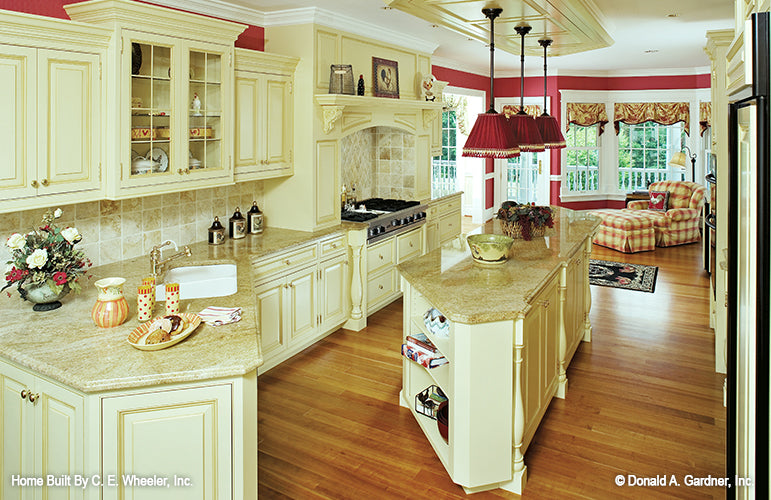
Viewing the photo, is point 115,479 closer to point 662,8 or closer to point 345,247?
point 345,247

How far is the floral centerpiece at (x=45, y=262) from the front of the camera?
2674mm

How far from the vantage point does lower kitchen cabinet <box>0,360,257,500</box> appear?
2115 millimetres

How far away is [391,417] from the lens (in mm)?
3703

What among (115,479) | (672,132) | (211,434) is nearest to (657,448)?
(211,434)

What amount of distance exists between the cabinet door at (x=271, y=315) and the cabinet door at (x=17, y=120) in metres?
1.63

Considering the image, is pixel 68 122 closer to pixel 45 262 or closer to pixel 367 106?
pixel 45 262

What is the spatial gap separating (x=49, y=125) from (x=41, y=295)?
843mm

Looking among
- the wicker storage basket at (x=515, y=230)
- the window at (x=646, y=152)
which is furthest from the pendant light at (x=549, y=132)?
the window at (x=646, y=152)

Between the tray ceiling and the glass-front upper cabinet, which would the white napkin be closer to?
the glass-front upper cabinet

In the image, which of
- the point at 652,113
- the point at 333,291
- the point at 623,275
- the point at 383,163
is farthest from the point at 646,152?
the point at 333,291

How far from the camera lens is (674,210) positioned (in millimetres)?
8938

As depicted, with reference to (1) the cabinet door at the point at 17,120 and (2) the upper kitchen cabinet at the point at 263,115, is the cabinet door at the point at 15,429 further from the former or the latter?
(2) the upper kitchen cabinet at the point at 263,115

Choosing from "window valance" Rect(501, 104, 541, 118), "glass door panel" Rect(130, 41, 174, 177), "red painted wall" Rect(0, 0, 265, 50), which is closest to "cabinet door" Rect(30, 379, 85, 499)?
"glass door panel" Rect(130, 41, 174, 177)

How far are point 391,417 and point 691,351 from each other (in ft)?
8.81
